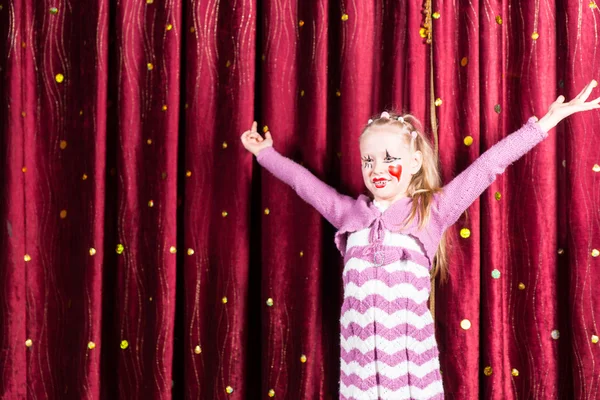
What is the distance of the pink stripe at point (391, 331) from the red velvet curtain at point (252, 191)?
0.51ft

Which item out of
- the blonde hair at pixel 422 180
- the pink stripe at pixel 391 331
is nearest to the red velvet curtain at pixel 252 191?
the blonde hair at pixel 422 180

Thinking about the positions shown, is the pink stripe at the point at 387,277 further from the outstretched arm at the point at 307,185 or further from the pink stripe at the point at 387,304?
the outstretched arm at the point at 307,185

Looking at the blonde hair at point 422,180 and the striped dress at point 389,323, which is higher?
the blonde hair at point 422,180

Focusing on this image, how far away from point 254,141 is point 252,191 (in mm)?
158

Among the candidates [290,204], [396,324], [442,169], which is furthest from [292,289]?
[442,169]

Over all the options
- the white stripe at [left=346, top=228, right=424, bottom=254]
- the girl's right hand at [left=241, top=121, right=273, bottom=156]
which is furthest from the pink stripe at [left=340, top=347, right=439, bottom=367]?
the girl's right hand at [left=241, top=121, right=273, bottom=156]

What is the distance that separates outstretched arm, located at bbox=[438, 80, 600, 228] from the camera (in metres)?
1.32

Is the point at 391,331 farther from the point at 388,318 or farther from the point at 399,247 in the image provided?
the point at 399,247

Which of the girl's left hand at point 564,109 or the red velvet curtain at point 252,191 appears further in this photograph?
the red velvet curtain at point 252,191

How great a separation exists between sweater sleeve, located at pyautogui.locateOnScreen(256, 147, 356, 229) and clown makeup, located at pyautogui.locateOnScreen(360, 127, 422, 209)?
0.10 metres

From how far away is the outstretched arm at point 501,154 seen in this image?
1324 millimetres

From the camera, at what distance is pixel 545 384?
144 cm

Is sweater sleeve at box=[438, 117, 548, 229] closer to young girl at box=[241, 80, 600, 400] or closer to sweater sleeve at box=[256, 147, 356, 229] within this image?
young girl at box=[241, 80, 600, 400]

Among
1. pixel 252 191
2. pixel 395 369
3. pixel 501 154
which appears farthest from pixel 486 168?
pixel 252 191
